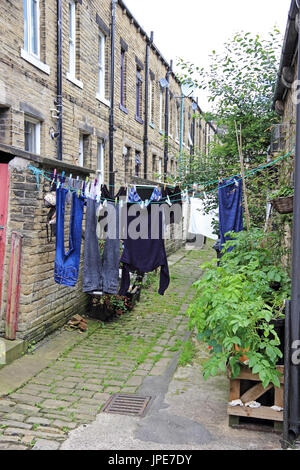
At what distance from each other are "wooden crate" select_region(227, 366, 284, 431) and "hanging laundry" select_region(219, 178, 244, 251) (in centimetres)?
357

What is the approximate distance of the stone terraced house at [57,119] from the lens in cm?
643

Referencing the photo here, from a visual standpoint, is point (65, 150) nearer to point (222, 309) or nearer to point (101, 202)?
point (101, 202)

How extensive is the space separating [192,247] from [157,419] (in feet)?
53.8

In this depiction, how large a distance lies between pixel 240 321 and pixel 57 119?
25.1ft

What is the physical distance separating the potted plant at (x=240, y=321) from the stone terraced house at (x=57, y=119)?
2.88 metres

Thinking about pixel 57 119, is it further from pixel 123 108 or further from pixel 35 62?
pixel 123 108

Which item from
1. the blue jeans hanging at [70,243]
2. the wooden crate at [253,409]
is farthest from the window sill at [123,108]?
the wooden crate at [253,409]

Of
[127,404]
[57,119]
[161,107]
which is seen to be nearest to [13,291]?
[127,404]

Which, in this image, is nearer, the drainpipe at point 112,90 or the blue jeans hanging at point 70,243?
the blue jeans hanging at point 70,243

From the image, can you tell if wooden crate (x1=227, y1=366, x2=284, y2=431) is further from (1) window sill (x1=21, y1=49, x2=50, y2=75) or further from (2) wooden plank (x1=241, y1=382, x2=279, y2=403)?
(1) window sill (x1=21, y1=49, x2=50, y2=75)

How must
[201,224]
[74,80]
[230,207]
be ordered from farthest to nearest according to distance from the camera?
[201,224] → [74,80] → [230,207]

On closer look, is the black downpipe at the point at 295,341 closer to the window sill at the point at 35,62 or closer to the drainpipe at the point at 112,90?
the window sill at the point at 35,62

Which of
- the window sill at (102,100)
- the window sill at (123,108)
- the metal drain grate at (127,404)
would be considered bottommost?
the metal drain grate at (127,404)

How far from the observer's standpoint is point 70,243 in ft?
22.3
